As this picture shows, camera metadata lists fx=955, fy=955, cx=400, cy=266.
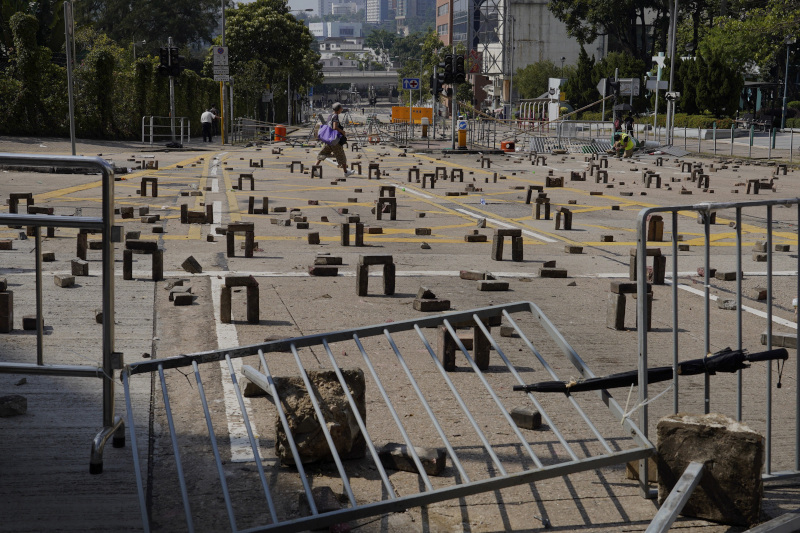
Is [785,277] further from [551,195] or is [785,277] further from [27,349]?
[551,195]

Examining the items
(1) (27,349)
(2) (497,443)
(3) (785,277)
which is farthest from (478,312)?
(3) (785,277)

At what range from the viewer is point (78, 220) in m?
4.52

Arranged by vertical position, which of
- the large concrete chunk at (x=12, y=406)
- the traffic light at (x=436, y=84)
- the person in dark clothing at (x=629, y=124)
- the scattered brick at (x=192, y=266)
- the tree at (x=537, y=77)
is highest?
the tree at (x=537, y=77)

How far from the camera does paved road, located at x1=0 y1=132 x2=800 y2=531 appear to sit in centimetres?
402

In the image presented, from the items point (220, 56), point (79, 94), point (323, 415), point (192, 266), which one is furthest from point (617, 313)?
point (220, 56)

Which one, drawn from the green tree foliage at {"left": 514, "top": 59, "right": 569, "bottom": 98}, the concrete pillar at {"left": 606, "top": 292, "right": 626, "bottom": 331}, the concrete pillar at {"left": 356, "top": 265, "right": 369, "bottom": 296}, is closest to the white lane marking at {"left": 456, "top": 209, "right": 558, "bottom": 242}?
the concrete pillar at {"left": 356, "top": 265, "right": 369, "bottom": 296}

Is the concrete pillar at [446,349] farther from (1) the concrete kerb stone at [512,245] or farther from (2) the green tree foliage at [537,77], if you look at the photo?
(2) the green tree foliage at [537,77]

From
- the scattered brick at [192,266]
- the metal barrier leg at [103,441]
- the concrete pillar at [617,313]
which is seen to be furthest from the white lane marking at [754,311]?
the metal barrier leg at [103,441]

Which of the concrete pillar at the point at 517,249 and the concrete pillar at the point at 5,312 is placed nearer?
the concrete pillar at the point at 5,312

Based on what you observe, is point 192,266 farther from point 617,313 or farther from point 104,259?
point 104,259

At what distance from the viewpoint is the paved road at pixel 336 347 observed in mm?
4023

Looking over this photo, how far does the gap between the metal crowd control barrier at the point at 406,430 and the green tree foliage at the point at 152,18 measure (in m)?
89.6

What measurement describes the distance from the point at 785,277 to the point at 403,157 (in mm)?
25319

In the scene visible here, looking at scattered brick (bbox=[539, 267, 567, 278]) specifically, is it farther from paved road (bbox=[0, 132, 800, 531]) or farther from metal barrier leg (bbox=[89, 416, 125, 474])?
metal barrier leg (bbox=[89, 416, 125, 474])
